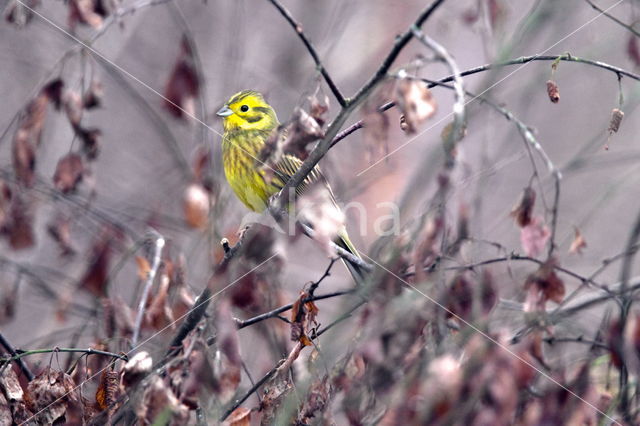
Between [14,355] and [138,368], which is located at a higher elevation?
[14,355]

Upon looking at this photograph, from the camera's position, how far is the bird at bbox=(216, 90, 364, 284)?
4.45 meters

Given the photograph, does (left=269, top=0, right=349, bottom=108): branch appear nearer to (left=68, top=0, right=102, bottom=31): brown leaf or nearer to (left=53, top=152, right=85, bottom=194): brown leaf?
(left=68, top=0, right=102, bottom=31): brown leaf

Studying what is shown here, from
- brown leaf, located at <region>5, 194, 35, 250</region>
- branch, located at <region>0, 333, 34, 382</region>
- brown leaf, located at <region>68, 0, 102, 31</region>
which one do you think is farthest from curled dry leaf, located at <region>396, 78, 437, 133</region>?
brown leaf, located at <region>5, 194, 35, 250</region>

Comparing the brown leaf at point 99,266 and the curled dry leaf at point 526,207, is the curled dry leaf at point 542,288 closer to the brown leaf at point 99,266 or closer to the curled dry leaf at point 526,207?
the curled dry leaf at point 526,207

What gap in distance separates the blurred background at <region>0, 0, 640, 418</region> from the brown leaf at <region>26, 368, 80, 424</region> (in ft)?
3.62

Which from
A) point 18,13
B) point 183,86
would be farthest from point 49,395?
point 183,86

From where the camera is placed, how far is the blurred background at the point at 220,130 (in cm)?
476

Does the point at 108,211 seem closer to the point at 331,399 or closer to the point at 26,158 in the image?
the point at 26,158

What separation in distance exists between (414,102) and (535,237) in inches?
25.3

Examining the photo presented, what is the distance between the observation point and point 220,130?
20.7ft

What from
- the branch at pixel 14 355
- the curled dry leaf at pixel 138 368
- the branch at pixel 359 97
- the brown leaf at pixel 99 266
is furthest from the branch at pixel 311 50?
the brown leaf at pixel 99 266

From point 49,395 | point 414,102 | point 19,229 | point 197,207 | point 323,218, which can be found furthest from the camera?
point 197,207

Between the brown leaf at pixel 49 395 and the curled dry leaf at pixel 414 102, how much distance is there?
1.57 metres

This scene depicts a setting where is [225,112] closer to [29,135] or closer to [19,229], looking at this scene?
[19,229]
